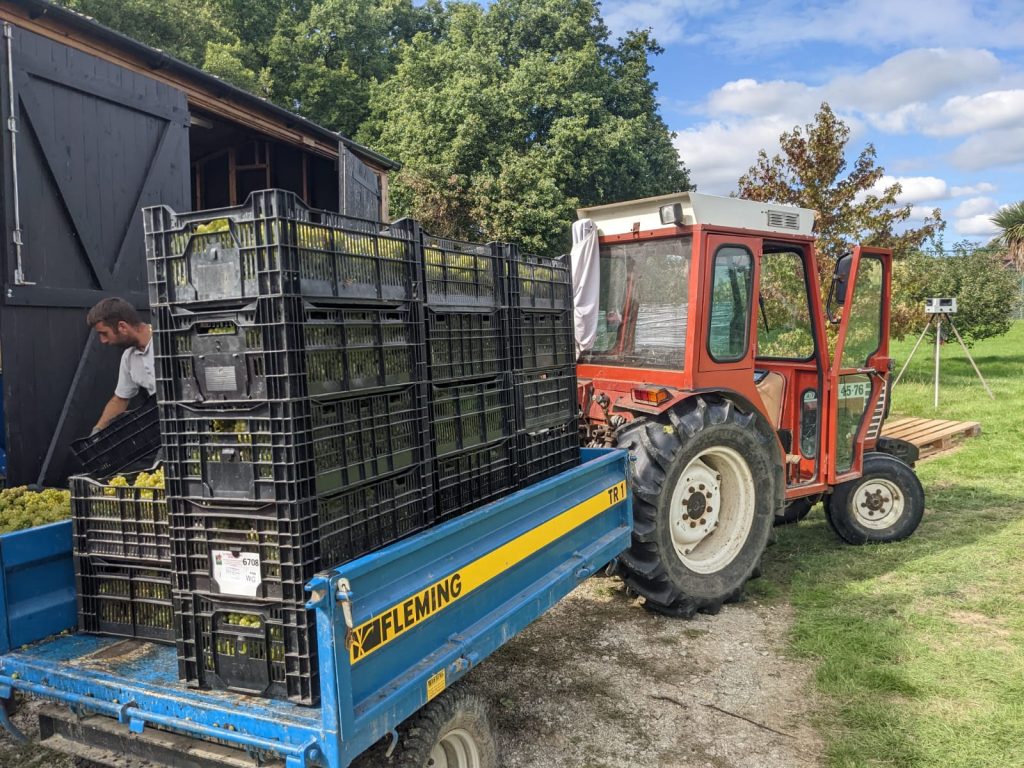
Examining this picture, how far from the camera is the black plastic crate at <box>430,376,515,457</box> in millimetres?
2689

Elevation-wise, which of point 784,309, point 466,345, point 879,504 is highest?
point 784,309

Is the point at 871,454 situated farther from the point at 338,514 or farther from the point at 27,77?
the point at 27,77

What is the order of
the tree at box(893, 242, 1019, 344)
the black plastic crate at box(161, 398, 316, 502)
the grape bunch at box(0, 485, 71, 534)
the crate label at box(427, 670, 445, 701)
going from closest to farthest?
1. the black plastic crate at box(161, 398, 316, 502)
2. the crate label at box(427, 670, 445, 701)
3. the grape bunch at box(0, 485, 71, 534)
4. the tree at box(893, 242, 1019, 344)

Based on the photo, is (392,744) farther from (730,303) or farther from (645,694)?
(730,303)

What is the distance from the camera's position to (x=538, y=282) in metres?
3.46

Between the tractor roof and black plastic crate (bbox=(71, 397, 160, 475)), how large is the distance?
9.48 feet

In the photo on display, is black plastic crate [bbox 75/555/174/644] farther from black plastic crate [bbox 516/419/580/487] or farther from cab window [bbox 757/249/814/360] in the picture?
cab window [bbox 757/249/814/360]

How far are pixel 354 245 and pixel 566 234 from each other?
16.1m

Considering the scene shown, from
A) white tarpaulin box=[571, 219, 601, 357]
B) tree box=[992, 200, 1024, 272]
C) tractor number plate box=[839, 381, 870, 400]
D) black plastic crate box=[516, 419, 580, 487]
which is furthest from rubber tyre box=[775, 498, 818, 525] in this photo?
tree box=[992, 200, 1024, 272]

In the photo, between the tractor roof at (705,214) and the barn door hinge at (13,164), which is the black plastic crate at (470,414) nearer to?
the tractor roof at (705,214)

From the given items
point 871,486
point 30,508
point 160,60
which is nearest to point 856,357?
point 871,486

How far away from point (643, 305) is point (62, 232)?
384 cm

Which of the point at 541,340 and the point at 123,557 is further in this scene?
the point at 541,340

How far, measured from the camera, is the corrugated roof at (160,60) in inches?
207
